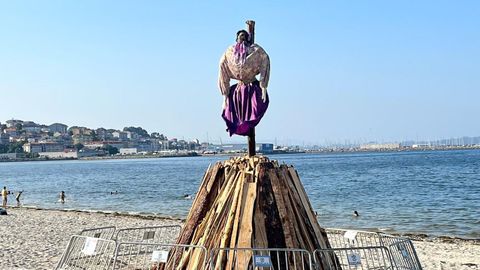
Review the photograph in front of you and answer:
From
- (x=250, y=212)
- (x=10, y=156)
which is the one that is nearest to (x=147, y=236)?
(x=250, y=212)

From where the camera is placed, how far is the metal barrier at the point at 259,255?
7305mm

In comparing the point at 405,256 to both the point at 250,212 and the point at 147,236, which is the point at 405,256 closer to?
the point at 250,212

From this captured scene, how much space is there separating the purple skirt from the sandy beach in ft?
23.8

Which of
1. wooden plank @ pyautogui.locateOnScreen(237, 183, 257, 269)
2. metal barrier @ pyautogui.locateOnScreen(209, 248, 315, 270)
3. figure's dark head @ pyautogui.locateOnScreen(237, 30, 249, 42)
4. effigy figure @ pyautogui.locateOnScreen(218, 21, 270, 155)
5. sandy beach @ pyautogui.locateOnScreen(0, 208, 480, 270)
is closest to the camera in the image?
metal barrier @ pyautogui.locateOnScreen(209, 248, 315, 270)

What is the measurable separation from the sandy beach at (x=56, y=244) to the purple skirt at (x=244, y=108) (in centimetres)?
725

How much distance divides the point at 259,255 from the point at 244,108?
79.5 inches

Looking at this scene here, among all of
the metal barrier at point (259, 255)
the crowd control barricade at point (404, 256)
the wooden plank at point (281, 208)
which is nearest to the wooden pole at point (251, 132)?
the wooden plank at point (281, 208)

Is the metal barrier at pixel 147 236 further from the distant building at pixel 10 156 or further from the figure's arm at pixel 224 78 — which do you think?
Result: the distant building at pixel 10 156

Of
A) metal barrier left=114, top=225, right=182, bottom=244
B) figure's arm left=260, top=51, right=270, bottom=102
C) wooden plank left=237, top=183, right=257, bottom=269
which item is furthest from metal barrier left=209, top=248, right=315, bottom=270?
metal barrier left=114, top=225, right=182, bottom=244

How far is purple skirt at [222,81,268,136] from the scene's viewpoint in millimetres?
8242

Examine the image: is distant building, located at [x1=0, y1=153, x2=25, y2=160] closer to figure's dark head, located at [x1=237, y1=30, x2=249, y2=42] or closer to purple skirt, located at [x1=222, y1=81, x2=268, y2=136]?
purple skirt, located at [x1=222, y1=81, x2=268, y2=136]

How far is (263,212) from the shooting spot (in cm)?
774

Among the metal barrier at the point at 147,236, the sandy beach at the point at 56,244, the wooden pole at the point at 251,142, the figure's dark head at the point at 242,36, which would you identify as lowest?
the sandy beach at the point at 56,244

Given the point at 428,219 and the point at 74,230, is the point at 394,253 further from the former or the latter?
the point at 428,219
